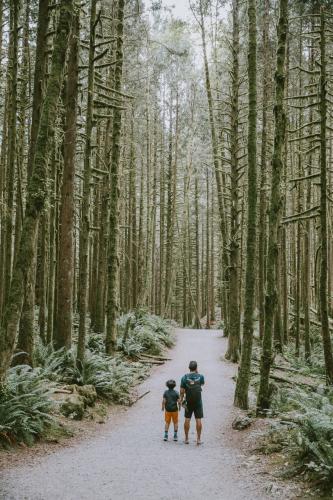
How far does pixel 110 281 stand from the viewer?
12922 mm

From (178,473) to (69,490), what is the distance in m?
1.66

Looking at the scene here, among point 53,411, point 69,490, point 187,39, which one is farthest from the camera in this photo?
point 187,39

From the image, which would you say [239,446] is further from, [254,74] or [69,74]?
[69,74]

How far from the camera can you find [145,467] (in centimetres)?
650

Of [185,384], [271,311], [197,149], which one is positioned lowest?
[185,384]

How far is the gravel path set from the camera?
17.7 ft

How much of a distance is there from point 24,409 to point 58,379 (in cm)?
262

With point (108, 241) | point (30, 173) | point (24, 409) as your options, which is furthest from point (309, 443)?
point (108, 241)

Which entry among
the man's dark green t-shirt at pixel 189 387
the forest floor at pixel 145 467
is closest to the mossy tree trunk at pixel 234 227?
the forest floor at pixel 145 467

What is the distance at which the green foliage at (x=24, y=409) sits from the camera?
684 cm

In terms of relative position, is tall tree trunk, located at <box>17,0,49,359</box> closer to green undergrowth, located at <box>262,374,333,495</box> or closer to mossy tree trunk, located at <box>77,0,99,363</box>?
mossy tree trunk, located at <box>77,0,99,363</box>

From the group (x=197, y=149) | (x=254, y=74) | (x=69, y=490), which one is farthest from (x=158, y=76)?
(x=69, y=490)

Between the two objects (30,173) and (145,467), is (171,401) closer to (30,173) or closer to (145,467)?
(145,467)

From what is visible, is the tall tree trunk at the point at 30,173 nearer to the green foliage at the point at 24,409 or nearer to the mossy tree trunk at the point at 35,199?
the green foliage at the point at 24,409
